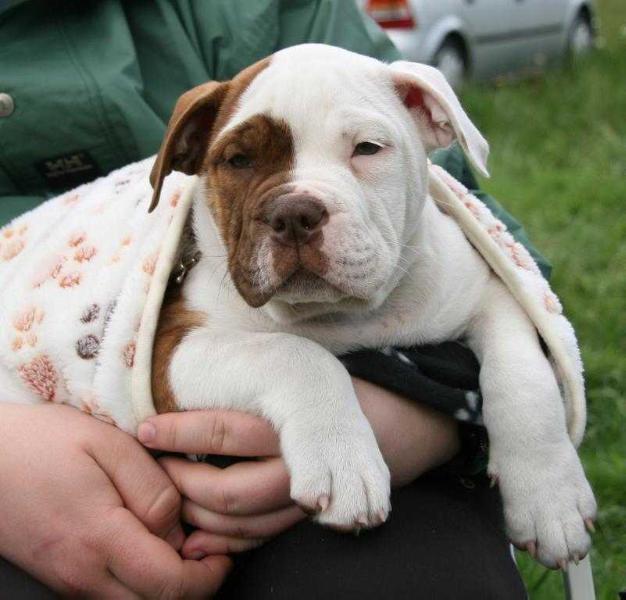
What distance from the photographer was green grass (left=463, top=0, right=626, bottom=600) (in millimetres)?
3285

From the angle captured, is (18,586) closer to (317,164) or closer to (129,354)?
(129,354)

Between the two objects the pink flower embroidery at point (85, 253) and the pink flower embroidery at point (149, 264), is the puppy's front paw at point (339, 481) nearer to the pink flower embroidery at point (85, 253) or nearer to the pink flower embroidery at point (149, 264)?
the pink flower embroidery at point (149, 264)

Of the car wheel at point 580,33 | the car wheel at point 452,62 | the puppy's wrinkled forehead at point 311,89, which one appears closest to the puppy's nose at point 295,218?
the puppy's wrinkled forehead at point 311,89

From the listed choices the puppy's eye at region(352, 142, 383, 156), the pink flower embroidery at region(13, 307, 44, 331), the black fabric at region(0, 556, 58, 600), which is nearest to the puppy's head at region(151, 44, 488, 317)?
the puppy's eye at region(352, 142, 383, 156)

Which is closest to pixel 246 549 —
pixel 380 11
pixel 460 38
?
pixel 380 11

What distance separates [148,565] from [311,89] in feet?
3.07

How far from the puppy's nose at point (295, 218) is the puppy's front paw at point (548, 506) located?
58cm

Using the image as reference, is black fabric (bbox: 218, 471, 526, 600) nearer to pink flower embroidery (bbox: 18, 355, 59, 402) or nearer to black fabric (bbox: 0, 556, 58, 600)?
black fabric (bbox: 0, 556, 58, 600)

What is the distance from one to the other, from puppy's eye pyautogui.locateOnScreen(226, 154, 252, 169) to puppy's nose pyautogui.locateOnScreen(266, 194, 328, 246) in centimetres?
22

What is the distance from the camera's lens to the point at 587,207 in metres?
5.50

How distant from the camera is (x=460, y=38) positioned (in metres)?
8.66

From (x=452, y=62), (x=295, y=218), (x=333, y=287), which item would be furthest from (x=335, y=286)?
(x=452, y=62)

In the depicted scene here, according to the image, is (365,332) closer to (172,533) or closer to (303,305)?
(303,305)

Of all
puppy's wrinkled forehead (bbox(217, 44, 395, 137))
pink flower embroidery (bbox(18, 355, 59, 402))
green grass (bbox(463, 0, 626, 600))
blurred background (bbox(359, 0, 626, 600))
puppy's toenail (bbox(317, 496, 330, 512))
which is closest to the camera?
puppy's toenail (bbox(317, 496, 330, 512))
